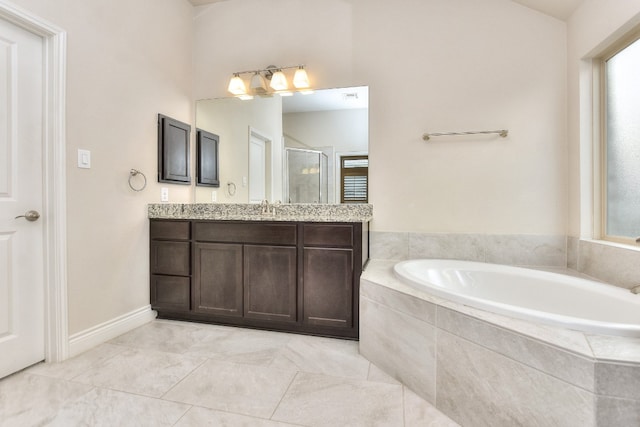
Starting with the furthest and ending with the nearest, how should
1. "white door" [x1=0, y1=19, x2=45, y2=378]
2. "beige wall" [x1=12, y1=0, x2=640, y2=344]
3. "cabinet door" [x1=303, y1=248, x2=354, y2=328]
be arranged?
"cabinet door" [x1=303, y1=248, x2=354, y2=328]
"beige wall" [x1=12, y1=0, x2=640, y2=344]
"white door" [x1=0, y1=19, x2=45, y2=378]

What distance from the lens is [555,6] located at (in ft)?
6.95

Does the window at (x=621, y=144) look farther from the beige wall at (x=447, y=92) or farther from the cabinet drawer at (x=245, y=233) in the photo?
the cabinet drawer at (x=245, y=233)

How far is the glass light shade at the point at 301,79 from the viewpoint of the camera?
8.43 ft

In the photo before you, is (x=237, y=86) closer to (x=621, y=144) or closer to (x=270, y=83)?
(x=270, y=83)

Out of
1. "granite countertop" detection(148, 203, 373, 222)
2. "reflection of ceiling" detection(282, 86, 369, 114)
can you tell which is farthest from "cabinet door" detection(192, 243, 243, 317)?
"reflection of ceiling" detection(282, 86, 369, 114)

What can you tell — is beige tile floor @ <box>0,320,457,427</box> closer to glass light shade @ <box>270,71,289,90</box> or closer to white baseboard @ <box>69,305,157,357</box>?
white baseboard @ <box>69,305,157,357</box>

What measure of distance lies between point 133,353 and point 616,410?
2242 mm

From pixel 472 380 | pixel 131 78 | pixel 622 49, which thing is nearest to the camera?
pixel 472 380

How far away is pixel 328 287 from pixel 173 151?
1.75 m

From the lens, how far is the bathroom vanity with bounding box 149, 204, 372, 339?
208 cm

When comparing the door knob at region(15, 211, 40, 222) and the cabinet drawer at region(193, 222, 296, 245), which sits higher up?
the door knob at region(15, 211, 40, 222)

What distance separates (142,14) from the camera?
7.56ft

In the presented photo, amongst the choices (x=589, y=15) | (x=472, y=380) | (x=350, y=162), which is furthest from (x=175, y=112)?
(x=589, y=15)

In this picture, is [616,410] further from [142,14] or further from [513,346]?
[142,14]
